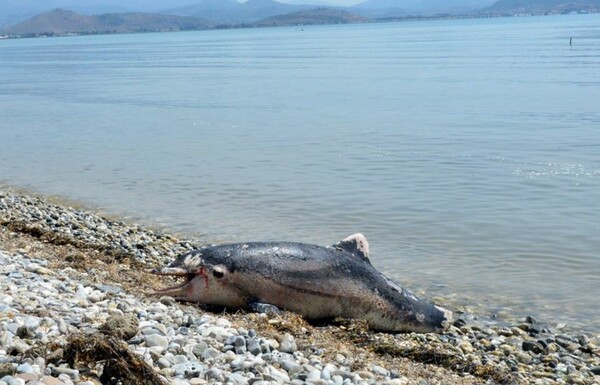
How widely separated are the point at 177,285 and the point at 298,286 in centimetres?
151

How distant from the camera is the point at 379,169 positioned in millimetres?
23422

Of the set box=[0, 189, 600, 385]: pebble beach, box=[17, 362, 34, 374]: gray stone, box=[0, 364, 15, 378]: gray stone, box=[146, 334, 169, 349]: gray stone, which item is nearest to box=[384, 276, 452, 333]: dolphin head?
box=[0, 189, 600, 385]: pebble beach

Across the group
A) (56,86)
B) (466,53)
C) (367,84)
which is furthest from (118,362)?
(466,53)

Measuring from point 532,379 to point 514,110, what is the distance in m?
27.6

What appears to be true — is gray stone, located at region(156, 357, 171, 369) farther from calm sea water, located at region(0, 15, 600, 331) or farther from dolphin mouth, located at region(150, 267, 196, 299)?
calm sea water, located at region(0, 15, 600, 331)

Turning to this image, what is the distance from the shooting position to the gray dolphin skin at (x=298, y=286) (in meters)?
10.5

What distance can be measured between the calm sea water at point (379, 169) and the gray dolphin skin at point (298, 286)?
1958mm

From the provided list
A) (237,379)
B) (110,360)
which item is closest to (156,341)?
(237,379)

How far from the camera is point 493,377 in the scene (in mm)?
8898

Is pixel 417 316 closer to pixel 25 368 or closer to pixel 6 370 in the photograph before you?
pixel 25 368

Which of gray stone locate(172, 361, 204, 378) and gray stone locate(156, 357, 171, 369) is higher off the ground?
gray stone locate(156, 357, 171, 369)

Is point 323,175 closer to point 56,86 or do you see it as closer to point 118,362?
point 118,362

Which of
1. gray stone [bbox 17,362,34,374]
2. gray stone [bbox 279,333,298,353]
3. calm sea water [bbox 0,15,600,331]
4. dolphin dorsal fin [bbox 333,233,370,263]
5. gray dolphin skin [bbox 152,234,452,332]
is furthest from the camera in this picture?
calm sea water [bbox 0,15,600,331]

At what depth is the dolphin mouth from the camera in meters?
10.3
